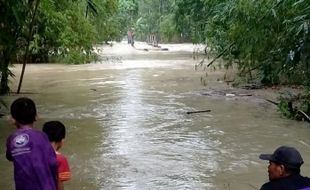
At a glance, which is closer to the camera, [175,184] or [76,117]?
[175,184]

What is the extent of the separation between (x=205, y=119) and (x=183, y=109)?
4.23 feet

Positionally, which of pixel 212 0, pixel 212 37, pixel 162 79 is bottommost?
pixel 162 79

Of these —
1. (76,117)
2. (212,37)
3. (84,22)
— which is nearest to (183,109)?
(76,117)

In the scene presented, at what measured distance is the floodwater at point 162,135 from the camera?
21.4 feet

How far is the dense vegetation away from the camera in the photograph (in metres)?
8.72

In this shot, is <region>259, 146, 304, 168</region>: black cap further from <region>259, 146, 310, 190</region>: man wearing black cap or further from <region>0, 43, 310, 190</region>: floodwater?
<region>0, 43, 310, 190</region>: floodwater

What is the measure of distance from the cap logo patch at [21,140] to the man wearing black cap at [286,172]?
1553 mm

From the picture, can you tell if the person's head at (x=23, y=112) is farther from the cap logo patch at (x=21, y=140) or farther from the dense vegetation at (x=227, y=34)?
the dense vegetation at (x=227, y=34)

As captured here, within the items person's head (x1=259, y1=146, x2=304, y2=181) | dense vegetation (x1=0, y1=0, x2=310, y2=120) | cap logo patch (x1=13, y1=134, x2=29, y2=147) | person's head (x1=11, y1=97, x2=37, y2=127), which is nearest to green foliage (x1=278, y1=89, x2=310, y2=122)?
dense vegetation (x1=0, y1=0, x2=310, y2=120)

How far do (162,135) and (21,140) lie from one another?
5546 millimetres

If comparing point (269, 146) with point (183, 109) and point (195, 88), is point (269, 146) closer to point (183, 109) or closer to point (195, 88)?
point (183, 109)

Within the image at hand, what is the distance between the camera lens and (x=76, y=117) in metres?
10.7

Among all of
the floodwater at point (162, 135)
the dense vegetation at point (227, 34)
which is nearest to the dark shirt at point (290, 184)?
the floodwater at point (162, 135)

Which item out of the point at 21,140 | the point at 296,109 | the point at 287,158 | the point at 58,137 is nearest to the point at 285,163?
the point at 287,158
